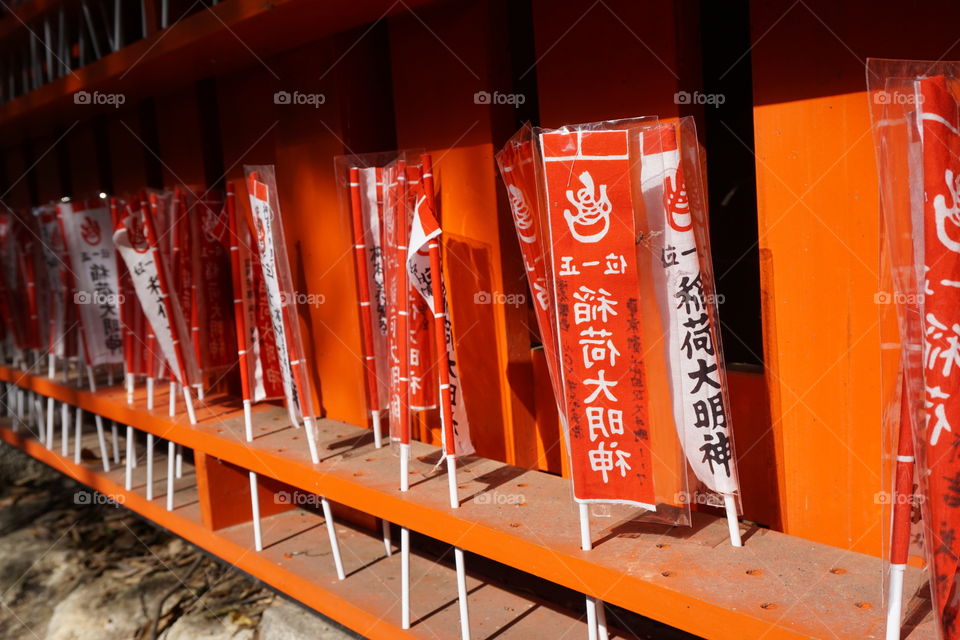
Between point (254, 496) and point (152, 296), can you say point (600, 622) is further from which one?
point (152, 296)

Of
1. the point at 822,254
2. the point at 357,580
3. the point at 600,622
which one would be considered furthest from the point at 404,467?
the point at 822,254

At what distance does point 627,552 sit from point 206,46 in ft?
7.96

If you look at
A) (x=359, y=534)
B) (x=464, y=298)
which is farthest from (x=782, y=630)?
(x=359, y=534)

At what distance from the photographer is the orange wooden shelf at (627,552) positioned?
6.03ft

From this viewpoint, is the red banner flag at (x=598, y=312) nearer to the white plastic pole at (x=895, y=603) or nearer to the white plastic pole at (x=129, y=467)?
the white plastic pole at (x=895, y=603)

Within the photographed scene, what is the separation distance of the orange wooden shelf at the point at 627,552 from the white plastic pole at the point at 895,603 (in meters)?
0.07

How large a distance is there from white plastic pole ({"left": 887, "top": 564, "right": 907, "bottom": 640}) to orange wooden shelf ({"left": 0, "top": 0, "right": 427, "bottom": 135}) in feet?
6.90

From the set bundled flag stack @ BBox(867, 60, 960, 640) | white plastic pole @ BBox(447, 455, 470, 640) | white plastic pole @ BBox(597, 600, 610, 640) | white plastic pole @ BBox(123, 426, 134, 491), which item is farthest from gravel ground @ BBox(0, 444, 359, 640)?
bundled flag stack @ BBox(867, 60, 960, 640)

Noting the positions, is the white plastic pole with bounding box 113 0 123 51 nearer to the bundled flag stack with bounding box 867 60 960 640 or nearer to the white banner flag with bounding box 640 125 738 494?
the white banner flag with bounding box 640 125 738 494

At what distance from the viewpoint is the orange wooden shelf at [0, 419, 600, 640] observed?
2812 millimetres

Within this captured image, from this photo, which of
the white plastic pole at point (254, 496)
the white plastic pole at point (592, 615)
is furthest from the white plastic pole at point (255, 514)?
the white plastic pole at point (592, 615)

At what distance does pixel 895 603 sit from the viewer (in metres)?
1.67

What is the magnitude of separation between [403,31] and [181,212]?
132cm

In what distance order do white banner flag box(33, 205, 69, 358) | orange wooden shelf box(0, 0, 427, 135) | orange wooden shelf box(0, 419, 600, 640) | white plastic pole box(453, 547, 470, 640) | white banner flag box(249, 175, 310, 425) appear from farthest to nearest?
white banner flag box(33, 205, 69, 358), white banner flag box(249, 175, 310, 425), orange wooden shelf box(0, 0, 427, 135), orange wooden shelf box(0, 419, 600, 640), white plastic pole box(453, 547, 470, 640)
